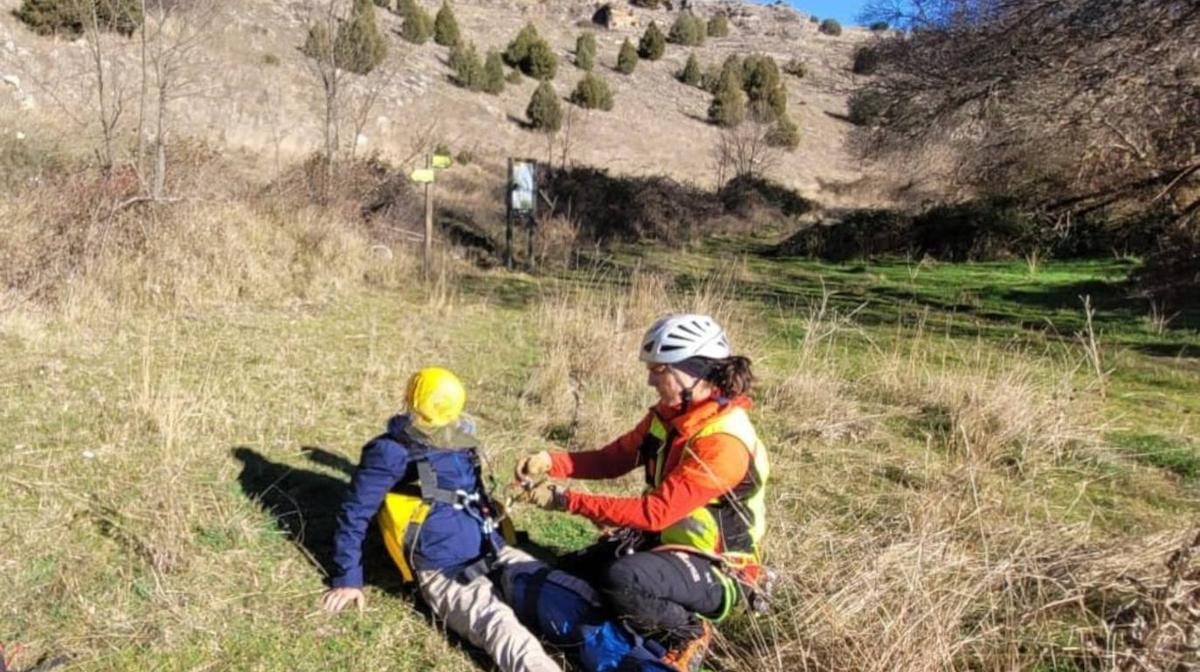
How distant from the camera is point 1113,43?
9219mm

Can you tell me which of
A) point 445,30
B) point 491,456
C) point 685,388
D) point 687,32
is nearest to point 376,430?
point 491,456

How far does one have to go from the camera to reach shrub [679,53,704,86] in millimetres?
40000

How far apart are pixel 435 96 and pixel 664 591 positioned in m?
28.4

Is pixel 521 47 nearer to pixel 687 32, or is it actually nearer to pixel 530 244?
pixel 687 32

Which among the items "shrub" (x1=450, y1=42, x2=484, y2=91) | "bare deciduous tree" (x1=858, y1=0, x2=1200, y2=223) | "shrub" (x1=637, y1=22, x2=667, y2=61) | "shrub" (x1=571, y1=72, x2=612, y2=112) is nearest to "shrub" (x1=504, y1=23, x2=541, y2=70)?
"shrub" (x1=571, y1=72, x2=612, y2=112)

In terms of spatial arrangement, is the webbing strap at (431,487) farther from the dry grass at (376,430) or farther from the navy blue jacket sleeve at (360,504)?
the dry grass at (376,430)

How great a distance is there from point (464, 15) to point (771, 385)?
130ft

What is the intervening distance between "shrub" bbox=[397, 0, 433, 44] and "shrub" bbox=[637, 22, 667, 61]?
12.1m

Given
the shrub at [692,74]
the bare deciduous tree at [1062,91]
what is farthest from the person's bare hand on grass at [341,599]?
the shrub at [692,74]

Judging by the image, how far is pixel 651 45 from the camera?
4238cm

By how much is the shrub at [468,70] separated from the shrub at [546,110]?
255 centimetres

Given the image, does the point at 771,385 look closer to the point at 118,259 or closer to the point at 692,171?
the point at 118,259

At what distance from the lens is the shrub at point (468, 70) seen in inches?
1196

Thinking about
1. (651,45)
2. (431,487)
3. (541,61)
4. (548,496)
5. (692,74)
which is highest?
(651,45)
